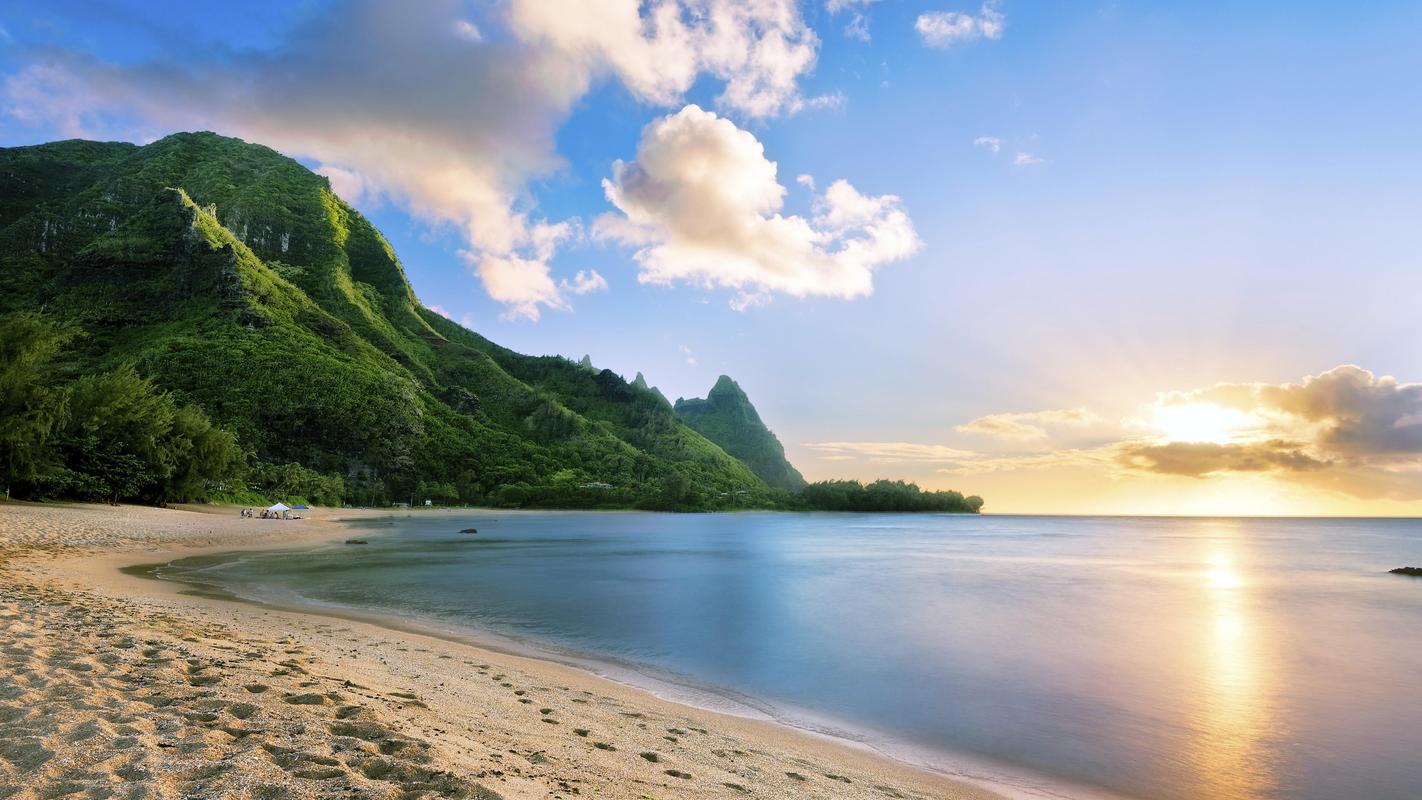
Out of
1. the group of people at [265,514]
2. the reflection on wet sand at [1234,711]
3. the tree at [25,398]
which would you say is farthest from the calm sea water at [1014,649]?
the group of people at [265,514]

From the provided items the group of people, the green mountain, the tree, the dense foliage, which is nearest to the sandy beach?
the tree

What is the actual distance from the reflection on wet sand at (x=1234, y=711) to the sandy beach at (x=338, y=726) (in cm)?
508

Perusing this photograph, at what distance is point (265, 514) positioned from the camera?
65188 millimetres

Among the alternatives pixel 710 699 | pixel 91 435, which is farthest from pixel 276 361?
pixel 710 699

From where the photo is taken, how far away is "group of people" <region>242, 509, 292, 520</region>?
205ft

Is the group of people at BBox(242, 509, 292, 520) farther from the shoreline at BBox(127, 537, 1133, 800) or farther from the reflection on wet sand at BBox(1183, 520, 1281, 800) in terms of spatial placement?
the reflection on wet sand at BBox(1183, 520, 1281, 800)

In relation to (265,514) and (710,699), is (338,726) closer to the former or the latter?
(710,699)

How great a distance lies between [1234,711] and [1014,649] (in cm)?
634

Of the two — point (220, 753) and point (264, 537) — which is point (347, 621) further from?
point (264, 537)

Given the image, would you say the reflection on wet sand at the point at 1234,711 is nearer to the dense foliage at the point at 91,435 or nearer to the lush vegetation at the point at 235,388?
the dense foliage at the point at 91,435

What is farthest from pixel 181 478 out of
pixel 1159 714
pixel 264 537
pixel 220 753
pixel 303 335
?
pixel 303 335

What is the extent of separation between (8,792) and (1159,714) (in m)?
18.2

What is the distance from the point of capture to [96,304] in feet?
433

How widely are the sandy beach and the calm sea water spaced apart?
137 inches
